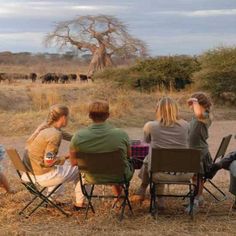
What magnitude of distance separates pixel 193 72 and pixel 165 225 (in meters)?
23.9

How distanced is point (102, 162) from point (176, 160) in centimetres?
67

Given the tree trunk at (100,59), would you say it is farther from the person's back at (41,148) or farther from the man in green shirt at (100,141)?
the man in green shirt at (100,141)

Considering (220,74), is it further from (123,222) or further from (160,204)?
(123,222)

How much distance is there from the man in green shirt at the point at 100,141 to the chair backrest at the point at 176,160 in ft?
1.00

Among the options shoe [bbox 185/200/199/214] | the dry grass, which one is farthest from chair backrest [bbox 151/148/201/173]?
the dry grass

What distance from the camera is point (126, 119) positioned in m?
18.8

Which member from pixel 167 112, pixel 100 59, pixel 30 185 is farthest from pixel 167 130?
pixel 100 59

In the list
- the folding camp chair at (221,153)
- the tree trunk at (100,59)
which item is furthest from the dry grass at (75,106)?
the tree trunk at (100,59)

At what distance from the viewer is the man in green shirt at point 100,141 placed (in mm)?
6266

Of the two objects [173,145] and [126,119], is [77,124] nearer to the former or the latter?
[126,119]

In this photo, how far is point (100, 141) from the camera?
248 inches

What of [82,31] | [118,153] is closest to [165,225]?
[118,153]

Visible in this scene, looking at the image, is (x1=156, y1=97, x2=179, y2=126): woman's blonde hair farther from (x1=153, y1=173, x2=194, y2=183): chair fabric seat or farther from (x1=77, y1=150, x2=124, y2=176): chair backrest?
(x1=77, y1=150, x2=124, y2=176): chair backrest

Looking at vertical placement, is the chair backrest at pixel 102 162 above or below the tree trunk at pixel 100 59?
above
